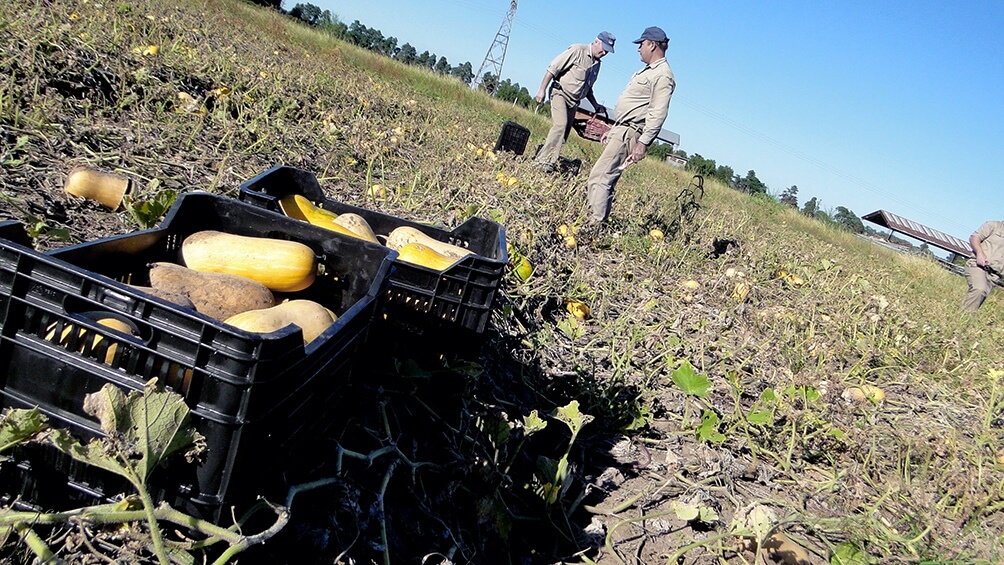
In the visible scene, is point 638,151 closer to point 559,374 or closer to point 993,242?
point 559,374

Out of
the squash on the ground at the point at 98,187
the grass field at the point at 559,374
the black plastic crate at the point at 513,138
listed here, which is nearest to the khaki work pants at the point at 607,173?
the grass field at the point at 559,374

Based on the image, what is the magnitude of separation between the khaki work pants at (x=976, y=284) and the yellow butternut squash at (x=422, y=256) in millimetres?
10025

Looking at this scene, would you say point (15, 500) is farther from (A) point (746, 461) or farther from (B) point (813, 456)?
(B) point (813, 456)

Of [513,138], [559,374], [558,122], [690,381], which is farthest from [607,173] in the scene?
[690,381]

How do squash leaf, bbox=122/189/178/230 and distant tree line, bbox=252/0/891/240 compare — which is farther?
distant tree line, bbox=252/0/891/240

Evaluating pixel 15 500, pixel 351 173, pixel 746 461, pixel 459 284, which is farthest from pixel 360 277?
pixel 351 173

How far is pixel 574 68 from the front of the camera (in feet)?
28.8

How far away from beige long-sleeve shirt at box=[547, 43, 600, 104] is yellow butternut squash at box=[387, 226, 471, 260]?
6384mm

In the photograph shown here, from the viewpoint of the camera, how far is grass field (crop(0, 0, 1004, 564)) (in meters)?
2.38

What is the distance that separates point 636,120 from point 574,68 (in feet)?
6.21

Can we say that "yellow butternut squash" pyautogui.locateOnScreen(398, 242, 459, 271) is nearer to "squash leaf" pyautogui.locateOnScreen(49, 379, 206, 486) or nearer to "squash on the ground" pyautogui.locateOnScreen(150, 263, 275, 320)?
"squash on the ground" pyautogui.locateOnScreen(150, 263, 275, 320)

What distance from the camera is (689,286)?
19.6 ft

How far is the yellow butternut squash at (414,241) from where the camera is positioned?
9.12ft

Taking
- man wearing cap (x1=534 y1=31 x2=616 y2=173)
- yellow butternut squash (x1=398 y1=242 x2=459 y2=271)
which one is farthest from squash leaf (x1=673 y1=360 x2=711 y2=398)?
man wearing cap (x1=534 y1=31 x2=616 y2=173)
